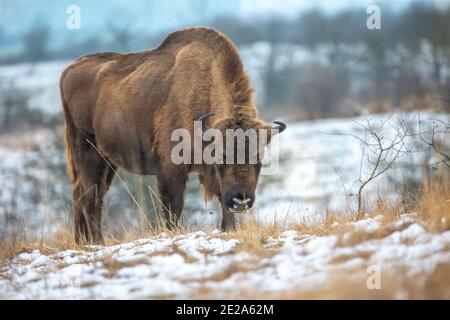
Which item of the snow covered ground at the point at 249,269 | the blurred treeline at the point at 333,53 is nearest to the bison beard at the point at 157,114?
the snow covered ground at the point at 249,269

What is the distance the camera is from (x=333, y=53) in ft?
179

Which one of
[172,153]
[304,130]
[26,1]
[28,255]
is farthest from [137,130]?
[26,1]

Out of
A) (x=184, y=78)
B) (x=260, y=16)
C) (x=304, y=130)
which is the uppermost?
(x=260, y=16)

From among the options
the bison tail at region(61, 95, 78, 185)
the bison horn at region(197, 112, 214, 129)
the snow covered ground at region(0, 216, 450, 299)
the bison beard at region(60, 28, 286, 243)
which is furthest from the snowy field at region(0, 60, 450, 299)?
the bison tail at region(61, 95, 78, 185)

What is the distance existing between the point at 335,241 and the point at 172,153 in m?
3.21

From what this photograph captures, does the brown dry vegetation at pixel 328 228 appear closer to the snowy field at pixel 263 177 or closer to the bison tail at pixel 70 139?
the snowy field at pixel 263 177

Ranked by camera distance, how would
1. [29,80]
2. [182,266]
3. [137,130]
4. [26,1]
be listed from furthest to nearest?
[26,1] → [29,80] → [137,130] → [182,266]

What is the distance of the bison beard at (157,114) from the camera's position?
737cm

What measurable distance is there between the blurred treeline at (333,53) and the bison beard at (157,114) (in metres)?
20.6

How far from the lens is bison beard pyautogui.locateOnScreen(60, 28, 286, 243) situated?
7367 mm

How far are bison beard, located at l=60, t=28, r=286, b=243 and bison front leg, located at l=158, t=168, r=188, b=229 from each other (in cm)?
1

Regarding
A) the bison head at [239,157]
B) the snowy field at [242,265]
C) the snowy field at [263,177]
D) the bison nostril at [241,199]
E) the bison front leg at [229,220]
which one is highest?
the bison head at [239,157]

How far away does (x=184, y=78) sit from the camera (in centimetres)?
810
